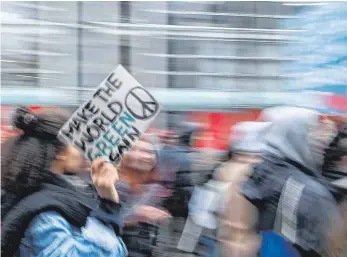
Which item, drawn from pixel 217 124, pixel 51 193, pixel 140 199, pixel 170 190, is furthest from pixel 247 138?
pixel 51 193

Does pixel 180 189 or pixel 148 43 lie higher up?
pixel 148 43

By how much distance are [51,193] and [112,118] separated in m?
0.38

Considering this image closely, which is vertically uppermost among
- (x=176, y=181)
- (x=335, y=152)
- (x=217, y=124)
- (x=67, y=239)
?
(x=217, y=124)

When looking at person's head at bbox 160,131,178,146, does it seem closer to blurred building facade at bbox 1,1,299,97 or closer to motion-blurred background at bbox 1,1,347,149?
motion-blurred background at bbox 1,1,347,149

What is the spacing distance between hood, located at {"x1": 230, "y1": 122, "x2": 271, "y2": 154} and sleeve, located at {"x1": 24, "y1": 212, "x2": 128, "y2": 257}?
60cm

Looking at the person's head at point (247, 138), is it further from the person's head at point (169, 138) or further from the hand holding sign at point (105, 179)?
the hand holding sign at point (105, 179)

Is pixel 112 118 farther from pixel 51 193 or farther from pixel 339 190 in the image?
pixel 339 190

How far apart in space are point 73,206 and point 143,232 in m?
0.29

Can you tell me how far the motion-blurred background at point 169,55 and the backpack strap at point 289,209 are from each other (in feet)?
0.99

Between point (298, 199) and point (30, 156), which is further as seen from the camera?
point (30, 156)

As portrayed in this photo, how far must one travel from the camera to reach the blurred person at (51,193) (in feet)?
8.68

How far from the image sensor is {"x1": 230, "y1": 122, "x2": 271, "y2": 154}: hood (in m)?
2.61

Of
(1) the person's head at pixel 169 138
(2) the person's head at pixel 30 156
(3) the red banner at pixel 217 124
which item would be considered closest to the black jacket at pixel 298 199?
(3) the red banner at pixel 217 124

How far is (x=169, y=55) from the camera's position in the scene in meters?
2.62
